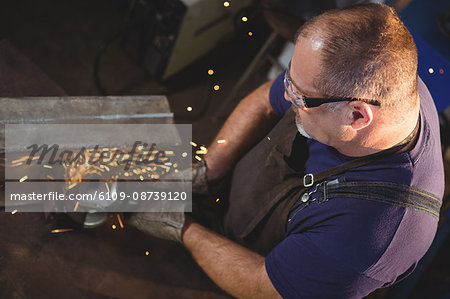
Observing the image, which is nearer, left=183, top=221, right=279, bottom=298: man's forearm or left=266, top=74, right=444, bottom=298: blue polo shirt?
left=266, top=74, right=444, bottom=298: blue polo shirt

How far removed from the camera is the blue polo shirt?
3.95 ft

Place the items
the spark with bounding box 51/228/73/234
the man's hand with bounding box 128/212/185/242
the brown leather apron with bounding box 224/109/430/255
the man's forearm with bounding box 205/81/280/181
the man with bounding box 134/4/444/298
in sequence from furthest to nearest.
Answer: the man's forearm with bounding box 205/81/280/181 → the man's hand with bounding box 128/212/185/242 → the spark with bounding box 51/228/73/234 → the brown leather apron with bounding box 224/109/430/255 → the man with bounding box 134/4/444/298

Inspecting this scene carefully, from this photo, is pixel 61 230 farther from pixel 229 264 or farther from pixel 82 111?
pixel 229 264

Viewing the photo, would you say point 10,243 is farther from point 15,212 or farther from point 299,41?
point 299,41

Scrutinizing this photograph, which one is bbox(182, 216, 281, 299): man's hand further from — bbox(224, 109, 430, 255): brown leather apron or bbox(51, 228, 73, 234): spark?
bbox(51, 228, 73, 234): spark

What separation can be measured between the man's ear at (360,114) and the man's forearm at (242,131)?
725 millimetres

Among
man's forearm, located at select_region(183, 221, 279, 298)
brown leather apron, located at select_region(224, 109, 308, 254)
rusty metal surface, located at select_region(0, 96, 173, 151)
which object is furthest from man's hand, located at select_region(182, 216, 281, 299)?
rusty metal surface, located at select_region(0, 96, 173, 151)

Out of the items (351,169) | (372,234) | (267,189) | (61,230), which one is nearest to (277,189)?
(267,189)

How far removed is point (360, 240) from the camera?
1205mm

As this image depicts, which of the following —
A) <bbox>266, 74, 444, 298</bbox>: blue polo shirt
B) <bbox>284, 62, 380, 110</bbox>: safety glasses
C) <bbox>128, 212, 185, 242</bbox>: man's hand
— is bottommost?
<bbox>128, 212, 185, 242</bbox>: man's hand

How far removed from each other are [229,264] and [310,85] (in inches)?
32.4

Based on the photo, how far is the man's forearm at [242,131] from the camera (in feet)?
6.34

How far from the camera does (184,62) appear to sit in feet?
12.2

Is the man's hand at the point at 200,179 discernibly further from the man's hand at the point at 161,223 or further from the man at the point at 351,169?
the man at the point at 351,169
